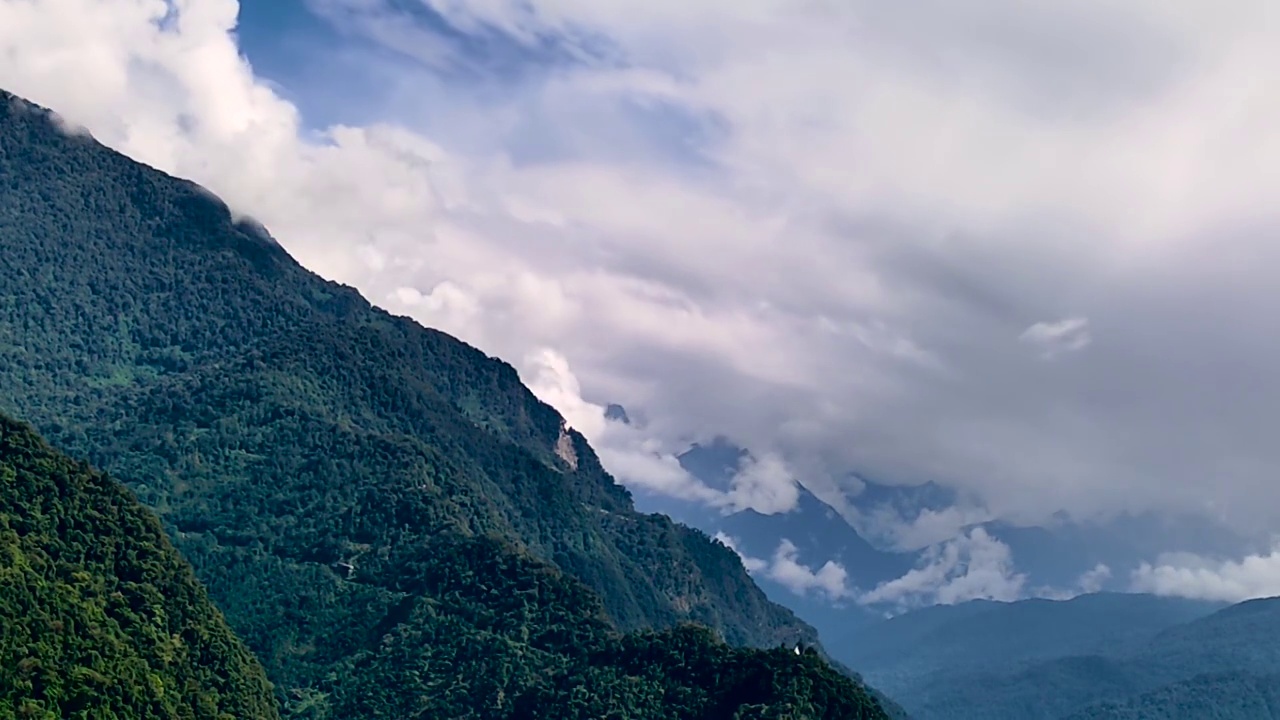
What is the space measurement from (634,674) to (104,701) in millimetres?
67569

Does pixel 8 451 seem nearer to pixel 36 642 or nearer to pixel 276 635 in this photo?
pixel 36 642

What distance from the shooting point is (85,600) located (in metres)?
142

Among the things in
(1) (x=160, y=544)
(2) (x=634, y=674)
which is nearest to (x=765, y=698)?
(2) (x=634, y=674)

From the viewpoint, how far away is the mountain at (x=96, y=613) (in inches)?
5025

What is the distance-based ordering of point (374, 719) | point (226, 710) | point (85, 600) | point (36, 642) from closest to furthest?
point (36, 642) → point (85, 600) → point (226, 710) → point (374, 719)

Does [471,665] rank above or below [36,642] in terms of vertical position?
above

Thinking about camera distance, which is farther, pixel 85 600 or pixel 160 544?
pixel 160 544

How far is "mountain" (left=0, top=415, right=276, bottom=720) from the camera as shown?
419 feet

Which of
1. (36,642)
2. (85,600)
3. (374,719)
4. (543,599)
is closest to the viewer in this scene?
(36,642)

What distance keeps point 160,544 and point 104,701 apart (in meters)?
33.8

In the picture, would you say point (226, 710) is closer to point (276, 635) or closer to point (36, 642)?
point (36, 642)

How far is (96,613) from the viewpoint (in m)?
141

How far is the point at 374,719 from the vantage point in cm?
17612

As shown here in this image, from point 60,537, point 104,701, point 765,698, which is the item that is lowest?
point 104,701
